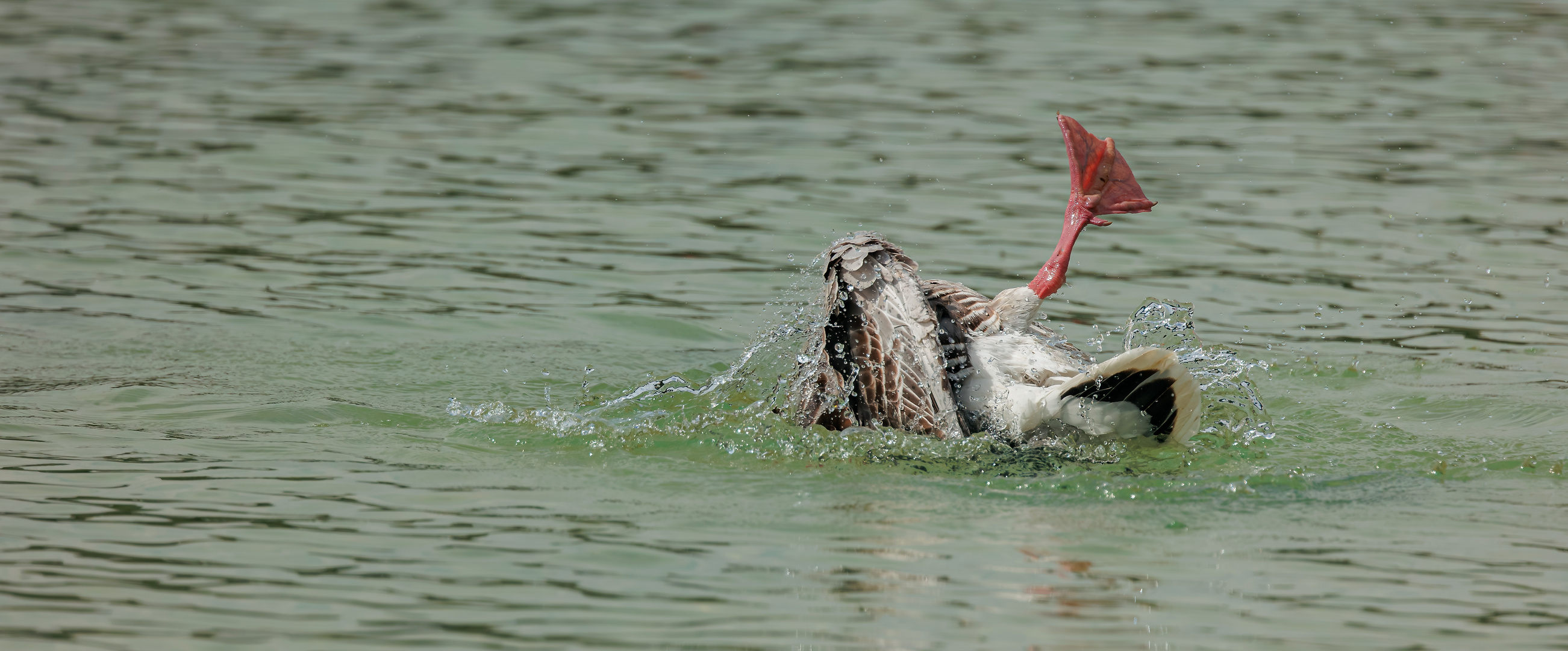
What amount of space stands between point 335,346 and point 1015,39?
10.2 metres

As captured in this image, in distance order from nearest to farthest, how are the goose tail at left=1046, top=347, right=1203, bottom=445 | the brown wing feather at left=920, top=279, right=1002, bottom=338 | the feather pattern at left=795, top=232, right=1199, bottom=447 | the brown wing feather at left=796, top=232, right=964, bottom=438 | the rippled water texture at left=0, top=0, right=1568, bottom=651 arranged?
1. the rippled water texture at left=0, top=0, right=1568, bottom=651
2. the goose tail at left=1046, top=347, right=1203, bottom=445
3. the feather pattern at left=795, top=232, right=1199, bottom=447
4. the brown wing feather at left=796, top=232, right=964, bottom=438
5. the brown wing feather at left=920, top=279, right=1002, bottom=338

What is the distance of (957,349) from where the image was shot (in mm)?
5633

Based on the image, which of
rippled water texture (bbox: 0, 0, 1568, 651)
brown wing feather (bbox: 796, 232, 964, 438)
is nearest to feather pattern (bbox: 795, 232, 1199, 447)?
brown wing feather (bbox: 796, 232, 964, 438)

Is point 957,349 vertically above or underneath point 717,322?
above

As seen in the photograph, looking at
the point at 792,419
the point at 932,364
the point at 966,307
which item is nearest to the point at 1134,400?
the point at 932,364

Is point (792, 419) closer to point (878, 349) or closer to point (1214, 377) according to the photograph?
point (878, 349)

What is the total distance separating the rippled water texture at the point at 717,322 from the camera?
4.25 m

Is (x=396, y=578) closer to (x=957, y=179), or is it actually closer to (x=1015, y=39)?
(x=957, y=179)

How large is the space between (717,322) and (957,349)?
103 inches

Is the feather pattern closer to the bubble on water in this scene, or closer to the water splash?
the bubble on water

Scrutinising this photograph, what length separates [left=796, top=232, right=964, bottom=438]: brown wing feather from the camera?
17.8 ft

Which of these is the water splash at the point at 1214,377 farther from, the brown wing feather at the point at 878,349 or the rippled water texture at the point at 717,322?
the brown wing feather at the point at 878,349

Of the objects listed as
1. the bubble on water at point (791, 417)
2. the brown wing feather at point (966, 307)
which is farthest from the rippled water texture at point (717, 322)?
the brown wing feather at point (966, 307)

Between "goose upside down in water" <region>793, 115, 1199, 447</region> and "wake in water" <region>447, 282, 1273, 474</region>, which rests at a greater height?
"goose upside down in water" <region>793, 115, 1199, 447</region>
